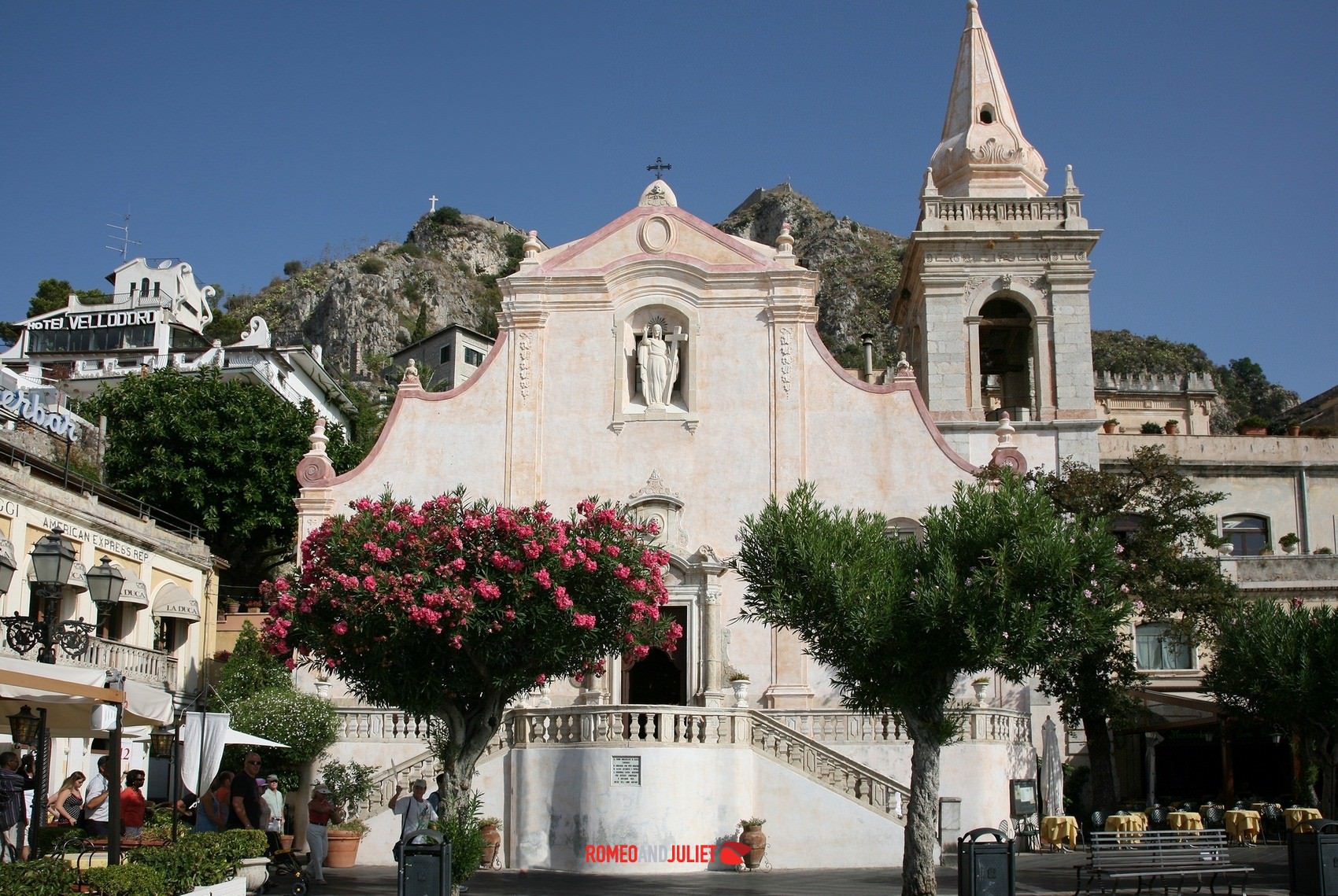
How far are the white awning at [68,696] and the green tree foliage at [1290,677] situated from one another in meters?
20.8

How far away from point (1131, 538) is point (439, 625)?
17852mm

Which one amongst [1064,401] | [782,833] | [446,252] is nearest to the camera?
[782,833]

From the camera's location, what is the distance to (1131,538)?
30.9 metres

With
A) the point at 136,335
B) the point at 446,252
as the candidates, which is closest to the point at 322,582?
the point at 136,335

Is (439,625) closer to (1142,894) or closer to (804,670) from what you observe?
(1142,894)

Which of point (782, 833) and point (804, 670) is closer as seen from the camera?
point (782, 833)

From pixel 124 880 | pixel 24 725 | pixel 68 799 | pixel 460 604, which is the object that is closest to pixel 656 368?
pixel 460 604

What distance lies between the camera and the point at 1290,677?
27.0 meters

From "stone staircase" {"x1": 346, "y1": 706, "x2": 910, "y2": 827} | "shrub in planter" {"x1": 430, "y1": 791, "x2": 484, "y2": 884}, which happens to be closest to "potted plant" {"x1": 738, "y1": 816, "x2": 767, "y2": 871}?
"stone staircase" {"x1": 346, "y1": 706, "x2": 910, "y2": 827}

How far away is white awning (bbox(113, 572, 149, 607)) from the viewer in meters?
31.3

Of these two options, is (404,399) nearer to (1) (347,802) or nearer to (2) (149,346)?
(1) (347,802)

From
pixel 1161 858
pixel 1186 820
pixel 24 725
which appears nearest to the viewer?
pixel 24 725

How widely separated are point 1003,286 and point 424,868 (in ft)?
80.1

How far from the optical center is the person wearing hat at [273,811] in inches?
764
